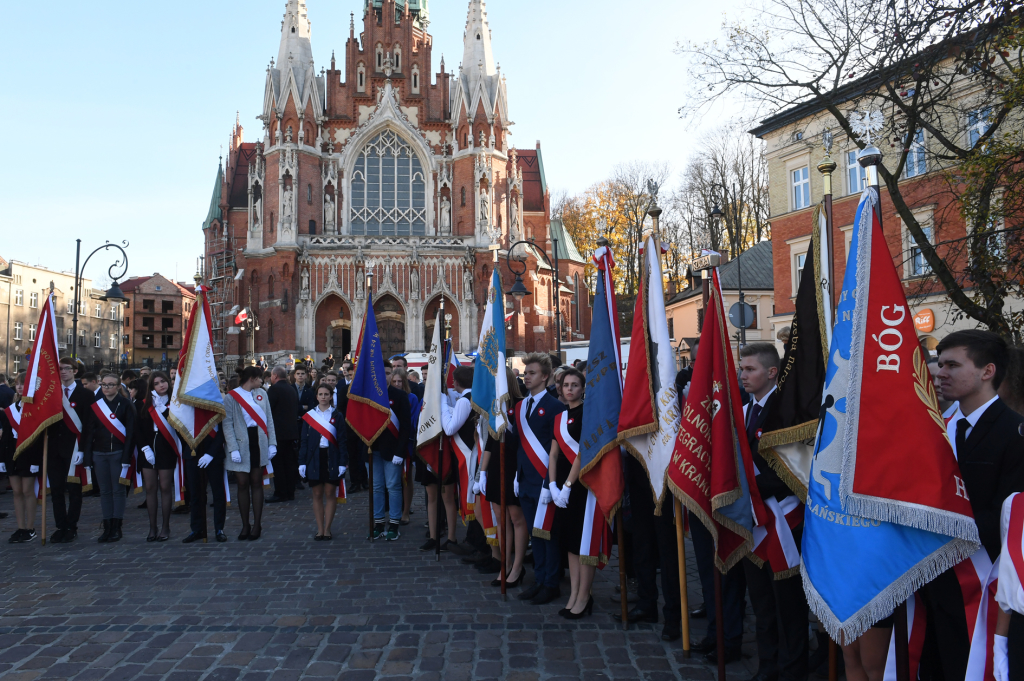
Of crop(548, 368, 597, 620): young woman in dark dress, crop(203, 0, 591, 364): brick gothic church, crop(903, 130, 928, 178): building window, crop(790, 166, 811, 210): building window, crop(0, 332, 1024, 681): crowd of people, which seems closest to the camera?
crop(0, 332, 1024, 681): crowd of people

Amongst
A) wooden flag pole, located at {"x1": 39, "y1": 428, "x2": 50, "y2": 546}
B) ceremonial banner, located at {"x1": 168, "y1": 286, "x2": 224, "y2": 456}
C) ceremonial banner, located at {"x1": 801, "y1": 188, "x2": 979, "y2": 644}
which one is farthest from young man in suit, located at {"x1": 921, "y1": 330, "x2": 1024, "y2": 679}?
wooden flag pole, located at {"x1": 39, "y1": 428, "x2": 50, "y2": 546}

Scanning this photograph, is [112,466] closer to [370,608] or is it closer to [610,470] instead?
[370,608]

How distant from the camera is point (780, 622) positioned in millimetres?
4371

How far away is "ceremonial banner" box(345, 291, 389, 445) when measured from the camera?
8.66 m

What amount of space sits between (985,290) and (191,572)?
10172 millimetres

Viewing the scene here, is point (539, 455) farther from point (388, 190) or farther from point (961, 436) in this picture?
point (388, 190)

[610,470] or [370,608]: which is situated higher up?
[610,470]

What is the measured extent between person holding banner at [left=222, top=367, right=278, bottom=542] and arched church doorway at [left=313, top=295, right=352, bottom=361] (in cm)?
2773

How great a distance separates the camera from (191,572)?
23.0 feet

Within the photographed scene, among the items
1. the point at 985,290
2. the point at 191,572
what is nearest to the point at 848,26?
the point at 985,290

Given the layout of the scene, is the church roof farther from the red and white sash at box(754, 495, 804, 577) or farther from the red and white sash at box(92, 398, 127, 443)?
the red and white sash at box(754, 495, 804, 577)

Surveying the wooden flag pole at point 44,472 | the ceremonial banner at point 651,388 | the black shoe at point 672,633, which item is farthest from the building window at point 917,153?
the wooden flag pole at point 44,472

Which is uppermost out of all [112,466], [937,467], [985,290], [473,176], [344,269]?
[473,176]

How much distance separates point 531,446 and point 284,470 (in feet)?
23.1
